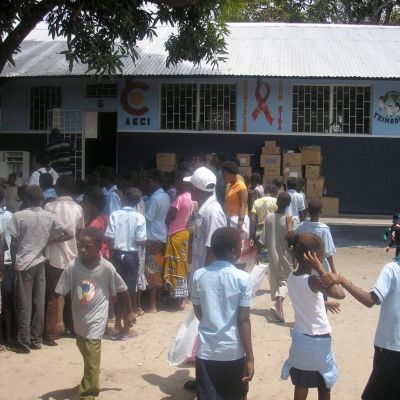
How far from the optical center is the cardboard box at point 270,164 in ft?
47.5

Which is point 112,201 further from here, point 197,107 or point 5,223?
point 197,107

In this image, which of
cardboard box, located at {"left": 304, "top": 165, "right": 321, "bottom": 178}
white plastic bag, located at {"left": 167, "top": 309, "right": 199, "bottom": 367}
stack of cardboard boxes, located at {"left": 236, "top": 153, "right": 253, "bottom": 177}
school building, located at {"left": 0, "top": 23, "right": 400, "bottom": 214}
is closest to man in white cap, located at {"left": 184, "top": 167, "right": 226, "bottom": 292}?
white plastic bag, located at {"left": 167, "top": 309, "right": 199, "bottom": 367}

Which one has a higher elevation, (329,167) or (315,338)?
(329,167)

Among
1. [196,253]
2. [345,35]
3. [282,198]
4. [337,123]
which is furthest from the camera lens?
[345,35]

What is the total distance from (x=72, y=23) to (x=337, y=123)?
8438mm

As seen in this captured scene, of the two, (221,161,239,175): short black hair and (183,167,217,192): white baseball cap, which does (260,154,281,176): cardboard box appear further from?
(183,167,217,192): white baseball cap

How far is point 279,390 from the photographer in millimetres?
4973

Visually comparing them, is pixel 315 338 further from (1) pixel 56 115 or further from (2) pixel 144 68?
(1) pixel 56 115

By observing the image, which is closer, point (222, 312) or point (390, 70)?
point (222, 312)

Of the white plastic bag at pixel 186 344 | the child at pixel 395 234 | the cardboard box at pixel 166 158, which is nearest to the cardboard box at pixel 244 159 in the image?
the cardboard box at pixel 166 158

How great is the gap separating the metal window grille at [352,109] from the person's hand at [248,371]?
461 inches

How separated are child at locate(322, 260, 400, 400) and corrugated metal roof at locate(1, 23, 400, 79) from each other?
34.0 ft

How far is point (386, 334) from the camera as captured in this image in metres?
3.64

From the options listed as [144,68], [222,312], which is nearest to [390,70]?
[144,68]
